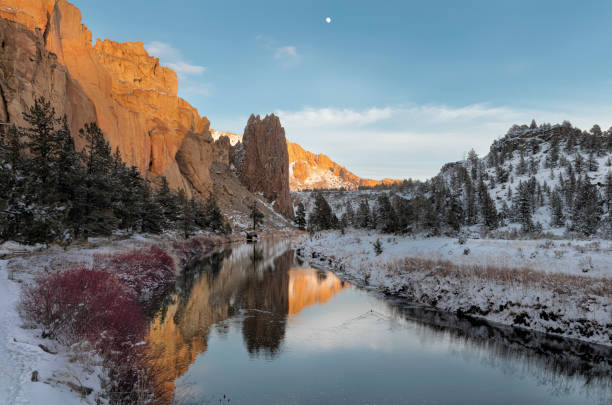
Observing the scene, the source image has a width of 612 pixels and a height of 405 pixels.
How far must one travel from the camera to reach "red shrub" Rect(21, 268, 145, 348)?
8.51 metres

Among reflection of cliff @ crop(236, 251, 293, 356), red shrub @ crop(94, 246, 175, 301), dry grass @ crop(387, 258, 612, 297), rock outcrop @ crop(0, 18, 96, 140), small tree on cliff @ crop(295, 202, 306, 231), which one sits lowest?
reflection of cliff @ crop(236, 251, 293, 356)

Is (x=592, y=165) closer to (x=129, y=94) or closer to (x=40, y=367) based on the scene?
(x=129, y=94)

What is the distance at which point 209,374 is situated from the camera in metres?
10.1

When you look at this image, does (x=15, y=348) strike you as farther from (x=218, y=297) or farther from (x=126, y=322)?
(x=218, y=297)

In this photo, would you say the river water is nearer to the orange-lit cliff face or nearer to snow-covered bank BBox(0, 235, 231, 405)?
snow-covered bank BBox(0, 235, 231, 405)

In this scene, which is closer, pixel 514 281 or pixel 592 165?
pixel 514 281

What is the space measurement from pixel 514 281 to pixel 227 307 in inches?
568

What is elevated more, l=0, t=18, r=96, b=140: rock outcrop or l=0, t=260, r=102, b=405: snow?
l=0, t=18, r=96, b=140: rock outcrop

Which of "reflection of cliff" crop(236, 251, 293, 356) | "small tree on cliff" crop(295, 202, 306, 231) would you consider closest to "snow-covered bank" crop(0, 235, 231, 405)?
"reflection of cliff" crop(236, 251, 293, 356)

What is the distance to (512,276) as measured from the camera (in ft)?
53.5

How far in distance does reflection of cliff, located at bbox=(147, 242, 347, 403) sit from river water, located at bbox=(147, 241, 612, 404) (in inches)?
2.8

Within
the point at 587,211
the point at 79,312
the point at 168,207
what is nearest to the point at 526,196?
the point at 587,211

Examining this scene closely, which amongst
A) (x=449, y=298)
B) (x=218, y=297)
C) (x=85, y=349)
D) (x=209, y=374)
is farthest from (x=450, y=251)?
(x=85, y=349)

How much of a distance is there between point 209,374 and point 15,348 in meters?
5.00
